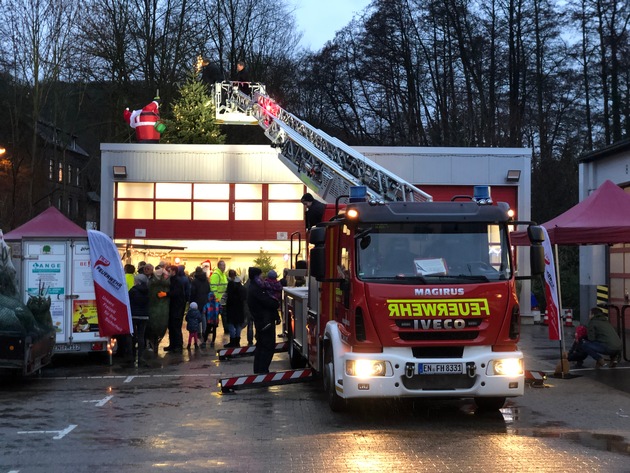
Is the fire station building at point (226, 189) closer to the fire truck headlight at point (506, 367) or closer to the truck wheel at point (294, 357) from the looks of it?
the truck wheel at point (294, 357)

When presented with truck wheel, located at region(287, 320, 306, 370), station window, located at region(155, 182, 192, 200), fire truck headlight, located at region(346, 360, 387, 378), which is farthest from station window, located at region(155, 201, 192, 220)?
fire truck headlight, located at region(346, 360, 387, 378)

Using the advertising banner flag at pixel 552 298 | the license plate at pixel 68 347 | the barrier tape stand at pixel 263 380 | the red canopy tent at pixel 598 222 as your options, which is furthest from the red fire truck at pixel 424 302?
the license plate at pixel 68 347

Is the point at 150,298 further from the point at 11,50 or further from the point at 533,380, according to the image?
the point at 11,50

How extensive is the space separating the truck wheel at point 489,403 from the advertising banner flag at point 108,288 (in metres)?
7.17

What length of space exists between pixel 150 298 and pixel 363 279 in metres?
8.04

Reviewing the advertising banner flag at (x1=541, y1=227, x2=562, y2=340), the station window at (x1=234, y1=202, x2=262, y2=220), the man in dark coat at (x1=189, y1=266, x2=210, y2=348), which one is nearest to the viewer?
the advertising banner flag at (x1=541, y1=227, x2=562, y2=340)

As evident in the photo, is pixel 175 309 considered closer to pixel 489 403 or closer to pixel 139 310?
pixel 139 310

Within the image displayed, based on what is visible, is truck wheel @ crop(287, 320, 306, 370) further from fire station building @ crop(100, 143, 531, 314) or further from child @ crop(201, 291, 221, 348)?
fire station building @ crop(100, 143, 531, 314)

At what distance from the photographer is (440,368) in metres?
10.2

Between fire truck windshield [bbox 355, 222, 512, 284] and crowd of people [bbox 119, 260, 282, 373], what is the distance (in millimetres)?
3431

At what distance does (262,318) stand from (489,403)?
4.00 meters

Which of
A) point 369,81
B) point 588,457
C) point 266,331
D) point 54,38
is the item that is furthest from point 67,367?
point 369,81

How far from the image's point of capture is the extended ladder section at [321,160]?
2362 centimetres

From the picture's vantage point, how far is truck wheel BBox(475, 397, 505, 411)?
10969 millimetres
